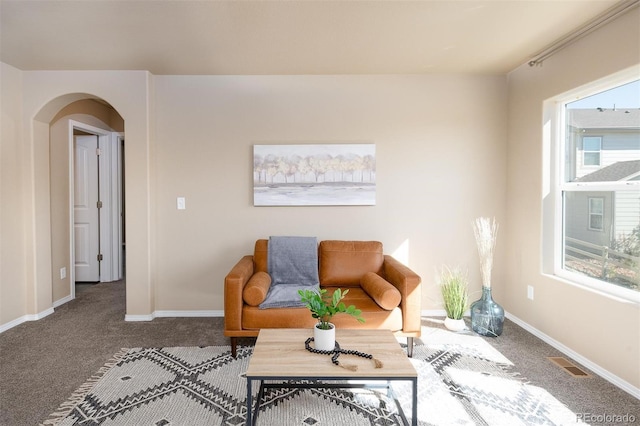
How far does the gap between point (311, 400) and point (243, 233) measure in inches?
76.3

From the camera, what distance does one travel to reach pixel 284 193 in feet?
11.6

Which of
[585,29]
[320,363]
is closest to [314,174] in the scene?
[320,363]

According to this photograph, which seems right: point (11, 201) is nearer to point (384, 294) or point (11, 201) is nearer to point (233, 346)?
point (233, 346)

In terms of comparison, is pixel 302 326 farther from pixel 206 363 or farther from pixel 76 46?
pixel 76 46

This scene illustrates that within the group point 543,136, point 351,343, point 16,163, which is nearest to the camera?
point 351,343

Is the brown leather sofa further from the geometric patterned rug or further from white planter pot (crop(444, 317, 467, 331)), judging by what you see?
white planter pot (crop(444, 317, 467, 331))

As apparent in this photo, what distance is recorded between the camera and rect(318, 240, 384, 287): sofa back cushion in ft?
10.5

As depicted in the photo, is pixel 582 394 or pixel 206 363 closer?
pixel 582 394

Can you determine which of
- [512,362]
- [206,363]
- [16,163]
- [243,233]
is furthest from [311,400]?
[16,163]

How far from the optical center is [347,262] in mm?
3236

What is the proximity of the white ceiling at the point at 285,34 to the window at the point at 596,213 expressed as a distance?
134cm

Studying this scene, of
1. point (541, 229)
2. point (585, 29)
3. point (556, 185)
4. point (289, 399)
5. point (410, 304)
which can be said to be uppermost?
point (585, 29)

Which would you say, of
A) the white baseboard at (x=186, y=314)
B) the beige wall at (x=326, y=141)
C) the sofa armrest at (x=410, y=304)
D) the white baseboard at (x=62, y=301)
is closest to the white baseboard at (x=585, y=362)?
the beige wall at (x=326, y=141)

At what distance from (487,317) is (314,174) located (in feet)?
6.95
